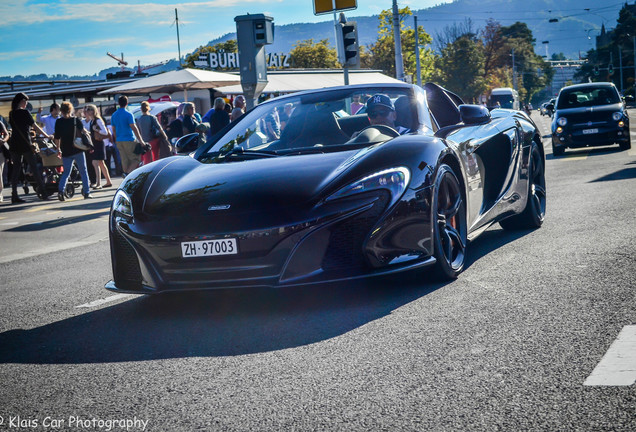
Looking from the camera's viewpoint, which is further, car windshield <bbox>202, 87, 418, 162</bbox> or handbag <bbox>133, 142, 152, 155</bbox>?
handbag <bbox>133, 142, 152, 155</bbox>

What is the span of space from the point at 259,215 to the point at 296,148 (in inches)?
45.4

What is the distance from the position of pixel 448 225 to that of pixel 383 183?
0.79m

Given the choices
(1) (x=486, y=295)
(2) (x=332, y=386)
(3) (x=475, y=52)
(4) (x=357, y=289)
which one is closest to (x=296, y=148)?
(4) (x=357, y=289)

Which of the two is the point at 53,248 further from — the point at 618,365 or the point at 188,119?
the point at 188,119

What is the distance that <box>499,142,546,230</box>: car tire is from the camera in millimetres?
7395

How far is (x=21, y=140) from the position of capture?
15.5 m

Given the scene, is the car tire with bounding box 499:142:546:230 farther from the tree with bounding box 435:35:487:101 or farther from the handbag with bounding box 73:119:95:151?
the tree with bounding box 435:35:487:101

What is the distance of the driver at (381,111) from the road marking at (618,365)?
2531mm

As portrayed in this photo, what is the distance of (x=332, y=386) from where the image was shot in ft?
10.9

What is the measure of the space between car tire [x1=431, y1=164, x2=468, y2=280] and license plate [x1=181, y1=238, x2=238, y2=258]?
1.22 metres

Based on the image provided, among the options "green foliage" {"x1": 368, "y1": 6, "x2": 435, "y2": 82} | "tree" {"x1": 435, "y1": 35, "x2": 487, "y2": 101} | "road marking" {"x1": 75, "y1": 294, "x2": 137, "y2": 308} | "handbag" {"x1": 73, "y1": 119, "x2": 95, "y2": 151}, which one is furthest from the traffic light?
"tree" {"x1": 435, "y1": 35, "x2": 487, "y2": 101}

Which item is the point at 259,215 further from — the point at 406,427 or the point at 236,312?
the point at 406,427

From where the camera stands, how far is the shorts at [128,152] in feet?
53.7

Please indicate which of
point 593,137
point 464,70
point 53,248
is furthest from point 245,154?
point 464,70
